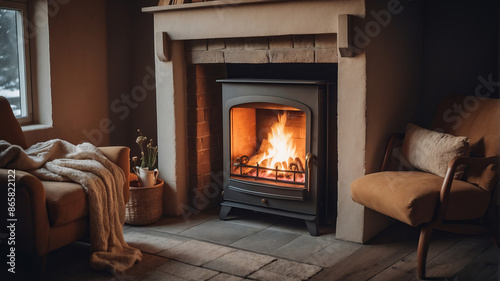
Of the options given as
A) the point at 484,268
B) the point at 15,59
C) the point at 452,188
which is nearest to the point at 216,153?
the point at 15,59

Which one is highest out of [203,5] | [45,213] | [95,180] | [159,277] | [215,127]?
[203,5]

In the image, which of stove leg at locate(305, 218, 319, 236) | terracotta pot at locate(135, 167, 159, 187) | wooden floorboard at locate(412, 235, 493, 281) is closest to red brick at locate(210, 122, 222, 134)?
terracotta pot at locate(135, 167, 159, 187)

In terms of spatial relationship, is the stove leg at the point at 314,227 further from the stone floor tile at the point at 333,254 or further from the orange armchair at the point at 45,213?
the orange armchair at the point at 45,213

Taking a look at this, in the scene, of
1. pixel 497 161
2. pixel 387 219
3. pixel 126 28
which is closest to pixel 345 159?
pixel 387 219

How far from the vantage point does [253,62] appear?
135 inches

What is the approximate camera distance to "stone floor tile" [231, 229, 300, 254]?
3105 millimetres

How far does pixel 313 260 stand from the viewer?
290cm

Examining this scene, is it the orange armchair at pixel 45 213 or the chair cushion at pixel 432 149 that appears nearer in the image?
the orange armchair at pixel 45 213

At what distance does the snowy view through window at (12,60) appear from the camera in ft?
12.2

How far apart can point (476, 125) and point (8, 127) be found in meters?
2.69

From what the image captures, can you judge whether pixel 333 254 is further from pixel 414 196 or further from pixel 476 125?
pixel 476 125

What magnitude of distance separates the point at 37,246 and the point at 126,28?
7.27 ft

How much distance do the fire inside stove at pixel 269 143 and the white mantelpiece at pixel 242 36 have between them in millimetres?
388

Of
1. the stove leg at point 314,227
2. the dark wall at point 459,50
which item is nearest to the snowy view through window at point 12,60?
the stove leg at point 314,227
